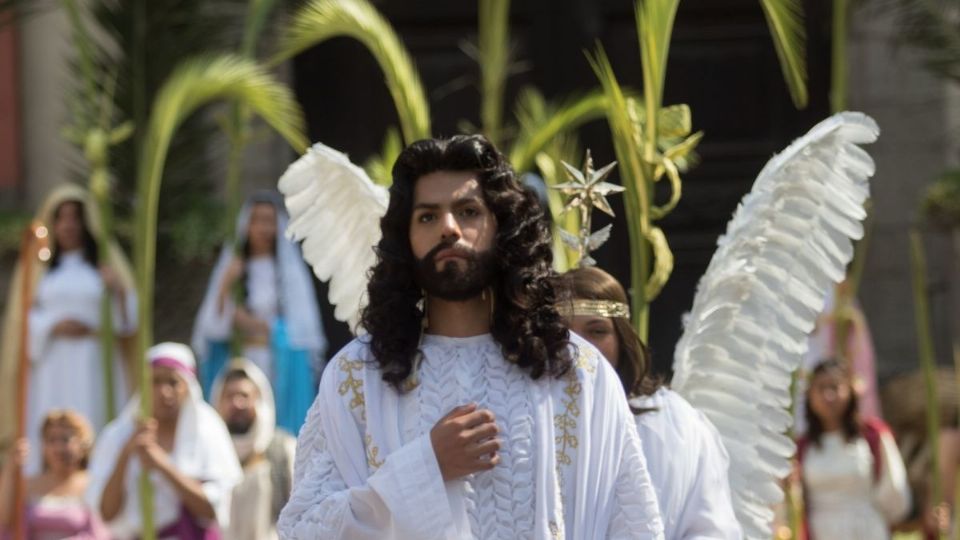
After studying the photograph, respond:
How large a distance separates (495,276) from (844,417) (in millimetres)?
5019

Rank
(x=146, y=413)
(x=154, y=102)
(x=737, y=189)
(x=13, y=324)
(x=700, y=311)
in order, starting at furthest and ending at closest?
1. (x=737, y=189)
2. (x=154, y=102)
3. (x=13, y=324)
4. (x=146, y=413)
5. (x=700, y=311)

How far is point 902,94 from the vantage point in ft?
41.2

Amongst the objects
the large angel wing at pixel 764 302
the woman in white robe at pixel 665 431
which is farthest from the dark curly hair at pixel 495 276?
the large angel wing at pixel 764 302

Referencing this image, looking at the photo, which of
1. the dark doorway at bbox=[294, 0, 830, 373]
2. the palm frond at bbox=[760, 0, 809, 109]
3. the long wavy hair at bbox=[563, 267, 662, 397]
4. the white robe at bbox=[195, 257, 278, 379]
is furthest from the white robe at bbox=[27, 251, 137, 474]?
the long wavy hair at bbox=[563, 267, 662, 397]

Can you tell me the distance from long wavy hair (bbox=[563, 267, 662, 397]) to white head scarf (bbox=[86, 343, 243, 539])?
12.7 feet

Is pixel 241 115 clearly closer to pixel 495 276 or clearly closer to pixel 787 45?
pixel 787 45

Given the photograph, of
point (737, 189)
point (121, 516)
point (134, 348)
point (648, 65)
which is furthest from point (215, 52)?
point (648, 65)

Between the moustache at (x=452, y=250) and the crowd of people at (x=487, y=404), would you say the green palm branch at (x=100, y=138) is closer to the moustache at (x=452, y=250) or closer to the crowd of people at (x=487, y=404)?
the crowd of people at (x=487, y=404)

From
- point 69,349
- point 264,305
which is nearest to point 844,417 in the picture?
point 264,305

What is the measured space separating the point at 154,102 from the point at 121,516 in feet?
11.1

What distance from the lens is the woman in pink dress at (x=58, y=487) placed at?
8766 millimetres

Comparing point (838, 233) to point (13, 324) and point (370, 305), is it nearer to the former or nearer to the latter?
point (370, 305)

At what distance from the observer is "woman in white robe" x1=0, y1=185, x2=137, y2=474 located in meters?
10.6

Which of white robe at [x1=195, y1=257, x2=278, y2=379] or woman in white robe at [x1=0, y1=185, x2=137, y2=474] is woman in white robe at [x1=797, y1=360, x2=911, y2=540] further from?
woman in white robe at [x1=0, y1=185, x2=137, y2=474]
